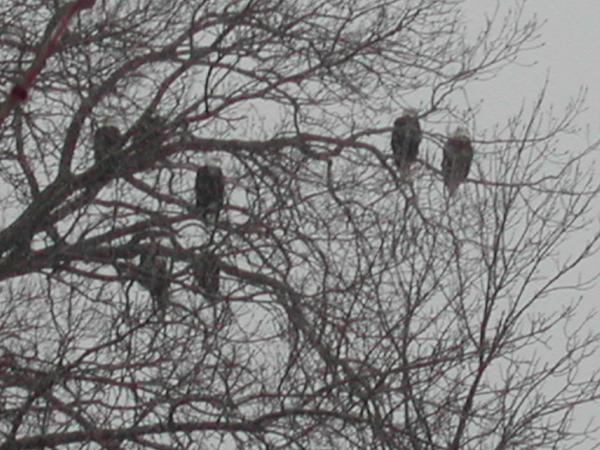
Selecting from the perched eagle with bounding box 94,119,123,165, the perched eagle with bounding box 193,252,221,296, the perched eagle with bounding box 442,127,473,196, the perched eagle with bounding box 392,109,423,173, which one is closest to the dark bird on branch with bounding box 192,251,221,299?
the perched eagle with bounding box 193,252,221,296

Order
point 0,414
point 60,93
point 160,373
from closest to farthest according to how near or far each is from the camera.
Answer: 1. point 0,414
2. point 160,373
3. point 60,93

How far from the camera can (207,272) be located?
10305 mm

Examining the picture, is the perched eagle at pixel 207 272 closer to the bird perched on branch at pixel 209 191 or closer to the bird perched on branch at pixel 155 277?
the bird perched on branch at pixel 155 277

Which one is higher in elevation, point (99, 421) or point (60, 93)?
point (60, 93)

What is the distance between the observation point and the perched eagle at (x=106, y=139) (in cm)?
1074

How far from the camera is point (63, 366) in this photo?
8914 millimetres

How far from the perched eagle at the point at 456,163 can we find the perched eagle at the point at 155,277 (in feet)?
7.43

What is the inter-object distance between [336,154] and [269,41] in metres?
1.06

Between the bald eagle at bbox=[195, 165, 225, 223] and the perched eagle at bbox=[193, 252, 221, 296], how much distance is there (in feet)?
2.19

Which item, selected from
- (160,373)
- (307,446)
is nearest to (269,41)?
(160,373)

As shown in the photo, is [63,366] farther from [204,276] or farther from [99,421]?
[204,276]

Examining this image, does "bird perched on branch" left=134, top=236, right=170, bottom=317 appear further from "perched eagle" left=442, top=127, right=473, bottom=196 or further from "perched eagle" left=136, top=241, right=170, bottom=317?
"perched eagle" left=442, top=127, right=473, bottom=196

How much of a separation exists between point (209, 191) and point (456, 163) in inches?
74.7

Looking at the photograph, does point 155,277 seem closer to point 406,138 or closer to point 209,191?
point 209,191
